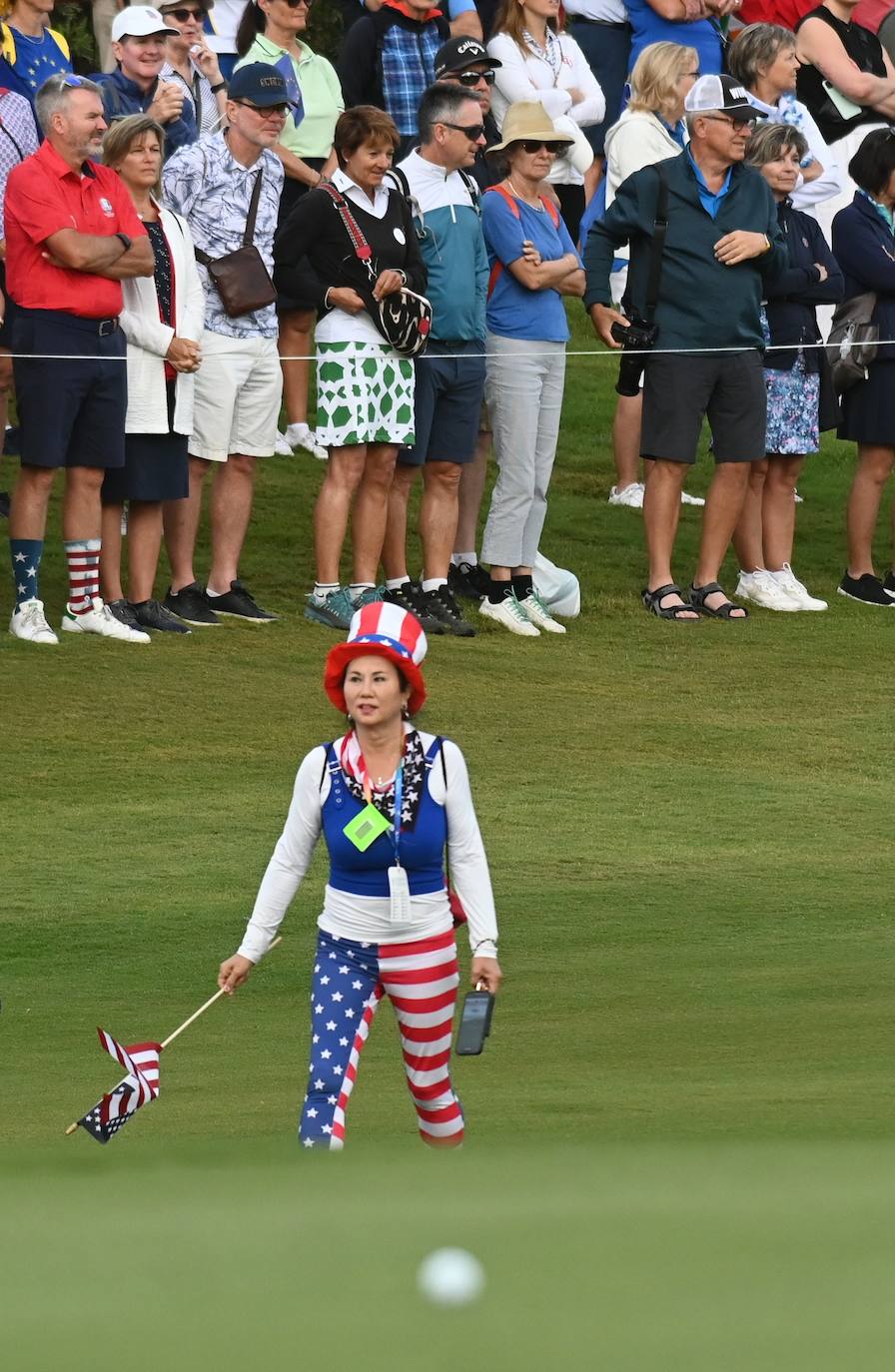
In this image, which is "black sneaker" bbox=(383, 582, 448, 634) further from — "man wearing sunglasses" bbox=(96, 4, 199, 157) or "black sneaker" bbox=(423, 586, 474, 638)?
"man wearing sunglasses" bbox=(96, 4, 199, 157)

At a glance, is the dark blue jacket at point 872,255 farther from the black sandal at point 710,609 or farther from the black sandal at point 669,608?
the black sandal at point 669,608

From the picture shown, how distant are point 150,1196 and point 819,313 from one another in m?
15.9

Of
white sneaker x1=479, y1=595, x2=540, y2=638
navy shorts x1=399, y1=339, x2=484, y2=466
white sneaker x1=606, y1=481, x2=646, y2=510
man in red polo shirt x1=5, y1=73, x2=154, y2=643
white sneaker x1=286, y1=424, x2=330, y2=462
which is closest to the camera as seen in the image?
man in red polo shirt x1=5, y1=73, x2=154, y2=643

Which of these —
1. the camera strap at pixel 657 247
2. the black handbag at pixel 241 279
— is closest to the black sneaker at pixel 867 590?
the camera strap at pixel 657 247

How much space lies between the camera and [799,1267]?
10.3 ft

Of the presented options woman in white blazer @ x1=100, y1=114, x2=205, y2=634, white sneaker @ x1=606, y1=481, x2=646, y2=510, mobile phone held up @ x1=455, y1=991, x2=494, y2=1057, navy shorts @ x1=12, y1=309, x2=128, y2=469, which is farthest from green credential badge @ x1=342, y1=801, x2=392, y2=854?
white sneaker @ x1=606, y1=481, x2=646, y2=510

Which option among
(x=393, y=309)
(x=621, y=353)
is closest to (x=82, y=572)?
(x=393, y=309)

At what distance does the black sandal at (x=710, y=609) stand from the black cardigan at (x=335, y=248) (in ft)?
8.37

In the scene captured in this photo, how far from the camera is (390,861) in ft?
19.4

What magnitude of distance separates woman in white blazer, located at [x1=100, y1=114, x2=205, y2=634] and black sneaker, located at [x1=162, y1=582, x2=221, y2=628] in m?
0.63

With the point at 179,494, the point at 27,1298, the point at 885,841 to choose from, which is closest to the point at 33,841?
the point at 179,494

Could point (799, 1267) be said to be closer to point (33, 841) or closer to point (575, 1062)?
point (575, 1062)

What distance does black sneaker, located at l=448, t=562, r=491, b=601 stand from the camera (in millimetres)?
13312

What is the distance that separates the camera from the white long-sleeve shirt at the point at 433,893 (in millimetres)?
5941
